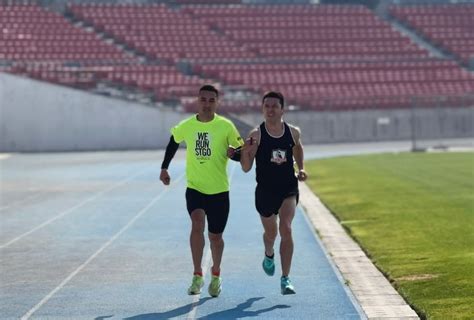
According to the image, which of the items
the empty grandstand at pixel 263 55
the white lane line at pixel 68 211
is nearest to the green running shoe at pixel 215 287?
the white lane line at pixel 68 211

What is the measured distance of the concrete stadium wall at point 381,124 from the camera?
2088 inches

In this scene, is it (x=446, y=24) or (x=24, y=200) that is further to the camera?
(x=446, y=24)

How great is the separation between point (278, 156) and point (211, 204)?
80 cm

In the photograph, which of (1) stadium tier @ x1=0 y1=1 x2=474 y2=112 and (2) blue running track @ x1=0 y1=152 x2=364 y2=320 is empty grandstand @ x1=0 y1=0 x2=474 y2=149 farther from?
(2) blue running track @ x1=0 y1=152 x2=364 y2=320

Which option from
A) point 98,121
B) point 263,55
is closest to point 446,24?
point 263,55

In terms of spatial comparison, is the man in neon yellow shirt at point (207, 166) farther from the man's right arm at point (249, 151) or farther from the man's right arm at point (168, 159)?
the man's right arm at point (249, 151)

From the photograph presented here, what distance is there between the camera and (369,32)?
65000mm

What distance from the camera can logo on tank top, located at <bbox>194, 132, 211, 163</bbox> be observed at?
1035 cm

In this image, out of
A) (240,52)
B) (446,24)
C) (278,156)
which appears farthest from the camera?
(446,24)

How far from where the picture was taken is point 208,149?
10352mm

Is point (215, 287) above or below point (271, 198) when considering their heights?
below

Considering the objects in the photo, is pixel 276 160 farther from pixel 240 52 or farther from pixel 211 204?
pixel 240 52

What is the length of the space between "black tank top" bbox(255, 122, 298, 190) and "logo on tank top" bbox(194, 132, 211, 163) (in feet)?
1.51

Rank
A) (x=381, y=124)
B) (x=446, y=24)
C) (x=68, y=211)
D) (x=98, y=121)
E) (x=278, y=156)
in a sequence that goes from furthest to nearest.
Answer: (x=446, y=24)
(x=381, y=124)
(x=98, y=121)
(x=68, y=211)
(x=278, y=156)
